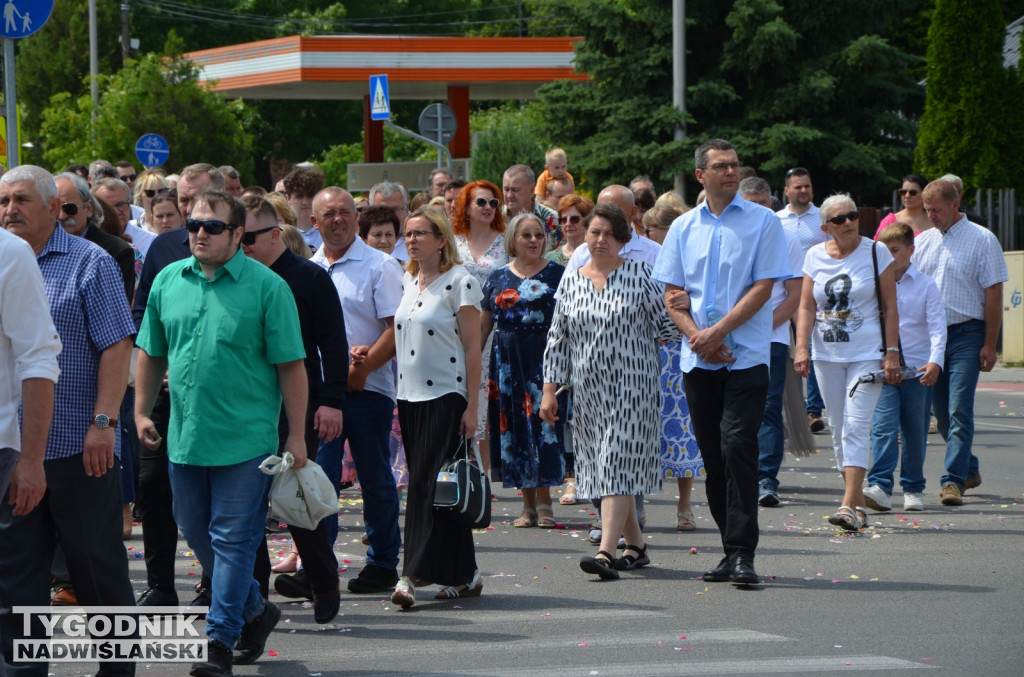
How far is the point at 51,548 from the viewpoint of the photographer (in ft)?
18.9

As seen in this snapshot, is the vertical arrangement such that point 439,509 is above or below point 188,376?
below

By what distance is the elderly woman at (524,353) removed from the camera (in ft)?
32.9

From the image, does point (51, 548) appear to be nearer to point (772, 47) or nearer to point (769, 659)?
point (769, 659)

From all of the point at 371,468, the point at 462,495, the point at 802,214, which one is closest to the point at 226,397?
the point at 462,495

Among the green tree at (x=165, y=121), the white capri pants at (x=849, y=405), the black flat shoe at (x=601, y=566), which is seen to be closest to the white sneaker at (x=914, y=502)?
the white capri pants at (x=849, y=405)

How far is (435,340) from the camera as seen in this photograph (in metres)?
7.75

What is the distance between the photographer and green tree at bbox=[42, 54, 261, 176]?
33.4 meters

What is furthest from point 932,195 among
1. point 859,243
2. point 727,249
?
point 727,249

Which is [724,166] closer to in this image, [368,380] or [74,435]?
[368,380]

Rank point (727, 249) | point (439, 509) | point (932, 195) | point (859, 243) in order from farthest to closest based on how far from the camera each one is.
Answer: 1. point (932, 195)
2. point (859, 243)
3. point (727, 249)
4. point (439, 509)

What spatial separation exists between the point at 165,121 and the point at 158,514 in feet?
91.2

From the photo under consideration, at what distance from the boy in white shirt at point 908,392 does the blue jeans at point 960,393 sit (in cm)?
23

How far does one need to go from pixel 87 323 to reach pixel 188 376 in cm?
51

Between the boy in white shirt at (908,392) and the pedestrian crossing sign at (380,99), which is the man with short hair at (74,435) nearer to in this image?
the boy in white shirt at (908,392)
